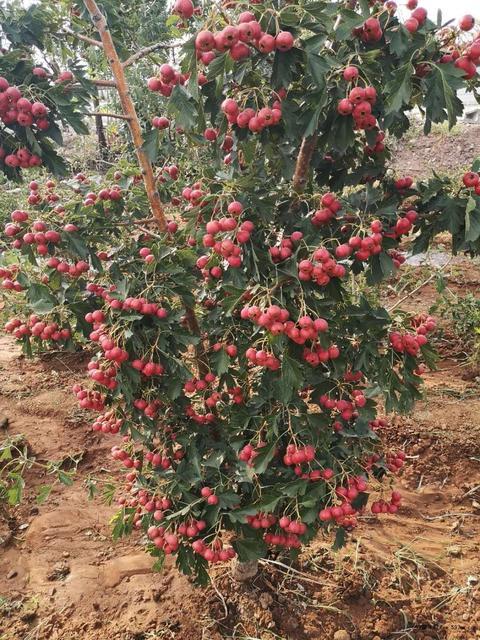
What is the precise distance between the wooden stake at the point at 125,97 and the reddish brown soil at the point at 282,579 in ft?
6.16

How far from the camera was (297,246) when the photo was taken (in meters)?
1.62

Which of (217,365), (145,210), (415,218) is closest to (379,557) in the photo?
(217,365)

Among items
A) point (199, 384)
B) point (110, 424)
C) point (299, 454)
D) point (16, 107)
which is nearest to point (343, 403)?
point (299, 454)

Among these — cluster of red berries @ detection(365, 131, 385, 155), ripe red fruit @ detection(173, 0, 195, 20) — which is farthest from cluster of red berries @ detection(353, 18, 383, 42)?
ripe red fruit @ detection(173, 0, 195, 20)

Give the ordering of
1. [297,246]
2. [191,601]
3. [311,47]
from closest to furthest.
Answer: [311,47]
[297,246]
[191,601]

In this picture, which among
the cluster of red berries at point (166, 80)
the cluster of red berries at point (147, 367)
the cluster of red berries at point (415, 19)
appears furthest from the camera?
the cluster of red berries at point (147, 367)

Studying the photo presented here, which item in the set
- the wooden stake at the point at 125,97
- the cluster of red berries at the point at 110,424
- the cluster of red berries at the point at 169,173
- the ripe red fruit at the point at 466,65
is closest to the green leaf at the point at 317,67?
the ripe red fruit at the point at 466,65

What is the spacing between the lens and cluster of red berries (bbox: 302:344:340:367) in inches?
64.5

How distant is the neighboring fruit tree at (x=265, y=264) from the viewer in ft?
4.58

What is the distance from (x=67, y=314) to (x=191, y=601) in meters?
1.57

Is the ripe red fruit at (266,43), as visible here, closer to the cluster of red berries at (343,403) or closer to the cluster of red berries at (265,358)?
the cluster of red berries at (265,358)

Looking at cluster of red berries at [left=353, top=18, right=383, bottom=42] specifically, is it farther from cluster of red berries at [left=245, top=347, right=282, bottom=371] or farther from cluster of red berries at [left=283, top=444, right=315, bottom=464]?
cluster of red berries at [left=283, top=444, right=315, bottom=464]

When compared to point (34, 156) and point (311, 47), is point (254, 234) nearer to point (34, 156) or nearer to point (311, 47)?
point (311, 47)

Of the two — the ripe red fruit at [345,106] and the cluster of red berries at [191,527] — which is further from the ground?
the ripe red fruit at [345,106]
